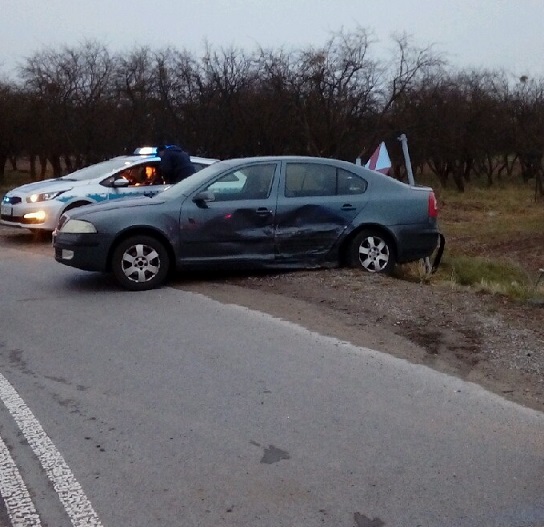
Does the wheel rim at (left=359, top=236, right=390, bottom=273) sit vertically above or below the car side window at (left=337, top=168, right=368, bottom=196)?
below

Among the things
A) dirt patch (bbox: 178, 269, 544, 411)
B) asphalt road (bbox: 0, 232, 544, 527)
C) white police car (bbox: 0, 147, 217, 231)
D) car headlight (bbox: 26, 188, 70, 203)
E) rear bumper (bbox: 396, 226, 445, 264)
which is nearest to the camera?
asphalt road (bbox: 0, 232, 544, 527)

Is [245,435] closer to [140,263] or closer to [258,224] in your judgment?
[140,263]

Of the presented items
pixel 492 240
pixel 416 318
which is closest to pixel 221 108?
pixel 492 240

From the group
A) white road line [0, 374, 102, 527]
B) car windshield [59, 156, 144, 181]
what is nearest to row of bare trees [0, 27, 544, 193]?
car windshield [59, 156, 144, 181]

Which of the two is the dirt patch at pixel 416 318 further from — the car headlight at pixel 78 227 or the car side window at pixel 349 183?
the car headlight at pixel 78 227

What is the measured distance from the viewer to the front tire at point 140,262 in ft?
32.4

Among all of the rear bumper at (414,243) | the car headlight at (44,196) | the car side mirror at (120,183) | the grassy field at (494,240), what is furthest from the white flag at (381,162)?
the car headlight at (44,196)

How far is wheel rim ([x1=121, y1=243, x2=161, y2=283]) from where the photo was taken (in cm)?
987

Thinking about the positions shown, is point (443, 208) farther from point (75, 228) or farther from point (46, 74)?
point (75, 228)

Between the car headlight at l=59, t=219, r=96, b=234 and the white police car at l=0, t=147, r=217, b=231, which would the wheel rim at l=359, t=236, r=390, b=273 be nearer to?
the car headlight at l=59, t=219, r=96, b=234

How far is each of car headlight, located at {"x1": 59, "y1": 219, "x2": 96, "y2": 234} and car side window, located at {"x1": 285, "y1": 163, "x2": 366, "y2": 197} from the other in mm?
2305

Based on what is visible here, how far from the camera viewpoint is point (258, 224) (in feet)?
33.2

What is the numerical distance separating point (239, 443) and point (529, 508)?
1.74 meters

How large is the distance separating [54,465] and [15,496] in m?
0.42
